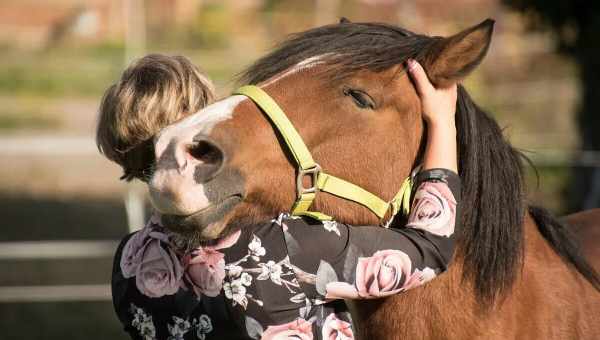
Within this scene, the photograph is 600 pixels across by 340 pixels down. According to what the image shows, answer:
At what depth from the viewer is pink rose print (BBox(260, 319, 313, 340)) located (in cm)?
175

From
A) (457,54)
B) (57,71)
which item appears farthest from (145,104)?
(57,71)

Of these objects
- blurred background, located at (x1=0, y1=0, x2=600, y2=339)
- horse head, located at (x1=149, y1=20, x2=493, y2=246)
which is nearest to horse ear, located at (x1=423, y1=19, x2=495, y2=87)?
horse head, located at (x1=149, y1=20, x2=493, y2=246)

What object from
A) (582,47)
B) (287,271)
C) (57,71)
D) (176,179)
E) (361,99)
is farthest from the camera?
(57,71)

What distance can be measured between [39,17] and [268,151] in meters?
10.6

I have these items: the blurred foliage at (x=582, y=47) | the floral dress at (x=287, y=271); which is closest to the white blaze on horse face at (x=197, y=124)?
the floral dress at (x=287, y=271)

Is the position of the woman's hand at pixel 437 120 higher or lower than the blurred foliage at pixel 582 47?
higher

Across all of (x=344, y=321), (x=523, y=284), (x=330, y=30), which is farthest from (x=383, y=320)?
(x=330, y=30)

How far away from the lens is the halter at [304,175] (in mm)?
1753

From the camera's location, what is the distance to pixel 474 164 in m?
1.93

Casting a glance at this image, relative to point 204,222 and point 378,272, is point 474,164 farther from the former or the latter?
point 204,222

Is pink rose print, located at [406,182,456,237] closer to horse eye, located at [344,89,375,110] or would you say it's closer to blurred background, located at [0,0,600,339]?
horse eye, located at [344,89,375,110]

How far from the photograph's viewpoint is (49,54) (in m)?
11.3

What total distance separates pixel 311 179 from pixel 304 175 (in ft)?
0.07

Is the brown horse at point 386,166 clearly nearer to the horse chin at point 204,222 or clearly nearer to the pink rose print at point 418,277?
the horse chin at point 204,222
